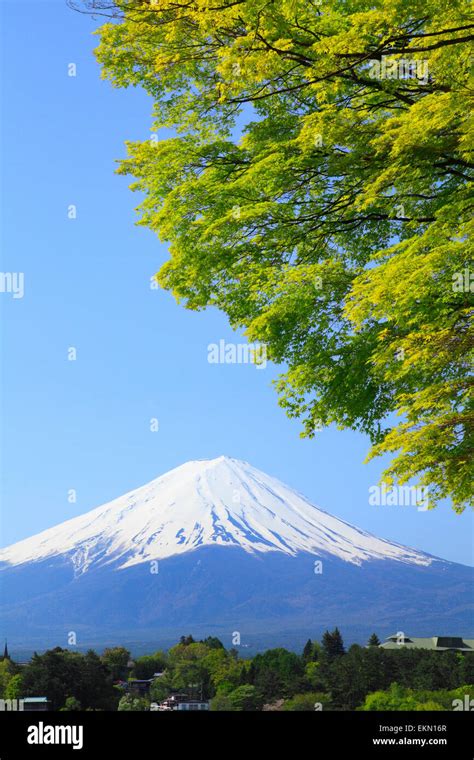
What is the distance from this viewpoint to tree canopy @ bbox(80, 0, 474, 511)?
9.55 m

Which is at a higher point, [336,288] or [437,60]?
[437,60]

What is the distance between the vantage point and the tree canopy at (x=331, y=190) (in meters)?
9.55

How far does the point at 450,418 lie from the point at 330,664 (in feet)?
163

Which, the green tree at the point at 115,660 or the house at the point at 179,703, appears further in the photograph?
the green tree at the point at 115,660

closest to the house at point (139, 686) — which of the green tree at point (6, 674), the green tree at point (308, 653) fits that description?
the green tree at point (6, 674)

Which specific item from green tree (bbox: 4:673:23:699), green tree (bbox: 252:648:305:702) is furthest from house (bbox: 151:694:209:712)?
green tree (bbox: 4:673:23:699)

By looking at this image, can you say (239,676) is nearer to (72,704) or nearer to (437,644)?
(437,644)

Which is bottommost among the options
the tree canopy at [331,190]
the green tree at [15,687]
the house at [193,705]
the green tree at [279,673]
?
the house at [193,705]

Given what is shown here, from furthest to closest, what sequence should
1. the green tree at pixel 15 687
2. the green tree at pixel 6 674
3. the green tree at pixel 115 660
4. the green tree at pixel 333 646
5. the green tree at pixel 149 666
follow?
1. the green tree at pixel 333 646
2. the green tree at pixel 149 666
3. the green tree at pixel 115 660
4. the green tree at pixel 6 674
5. the green tree at pixel 15 687

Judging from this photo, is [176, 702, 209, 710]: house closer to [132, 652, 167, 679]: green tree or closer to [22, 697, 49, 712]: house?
[132, 652, 167, 679]: green tree

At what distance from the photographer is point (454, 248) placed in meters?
9.27

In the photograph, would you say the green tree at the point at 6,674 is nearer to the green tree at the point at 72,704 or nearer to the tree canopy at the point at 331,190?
the green tree at the point at 72,704
